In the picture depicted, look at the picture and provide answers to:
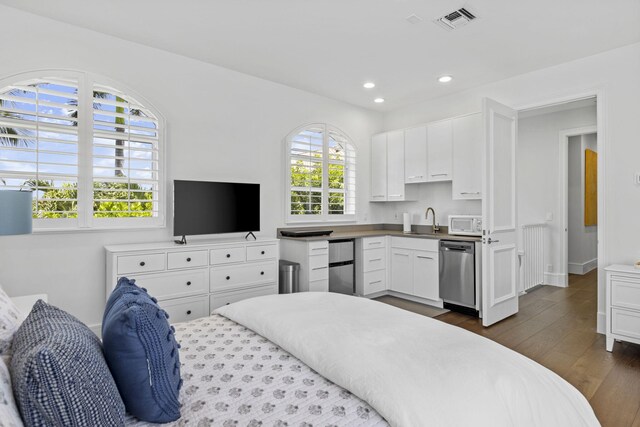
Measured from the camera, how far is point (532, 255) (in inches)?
206

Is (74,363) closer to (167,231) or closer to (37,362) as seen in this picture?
(37,362)

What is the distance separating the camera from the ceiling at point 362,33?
2.67m

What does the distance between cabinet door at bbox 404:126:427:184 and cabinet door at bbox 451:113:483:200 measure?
0.45 meters

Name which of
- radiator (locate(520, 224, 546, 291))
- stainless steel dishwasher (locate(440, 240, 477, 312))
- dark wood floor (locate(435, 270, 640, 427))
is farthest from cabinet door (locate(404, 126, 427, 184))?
dark wood floor (locate(435, 270, 640, 427))

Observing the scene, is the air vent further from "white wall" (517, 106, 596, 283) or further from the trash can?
"white wall" (517, 106, 596, 283)

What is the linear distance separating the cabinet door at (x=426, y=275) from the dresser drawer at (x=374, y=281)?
0.46 metres

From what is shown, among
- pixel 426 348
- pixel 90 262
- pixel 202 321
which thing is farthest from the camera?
pixel 90 262

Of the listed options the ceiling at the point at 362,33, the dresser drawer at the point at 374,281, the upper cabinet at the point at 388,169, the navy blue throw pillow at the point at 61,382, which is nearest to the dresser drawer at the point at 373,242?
the dresser drawer at the point at 374,281

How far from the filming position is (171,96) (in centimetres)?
351

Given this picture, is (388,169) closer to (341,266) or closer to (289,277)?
(341,266)

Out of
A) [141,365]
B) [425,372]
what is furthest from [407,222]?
[141,365]

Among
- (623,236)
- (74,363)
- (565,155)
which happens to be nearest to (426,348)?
(74,363)

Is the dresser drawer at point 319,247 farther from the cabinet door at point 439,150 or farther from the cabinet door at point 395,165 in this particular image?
the cabinet door at point 439,150

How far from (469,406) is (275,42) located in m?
3.22
